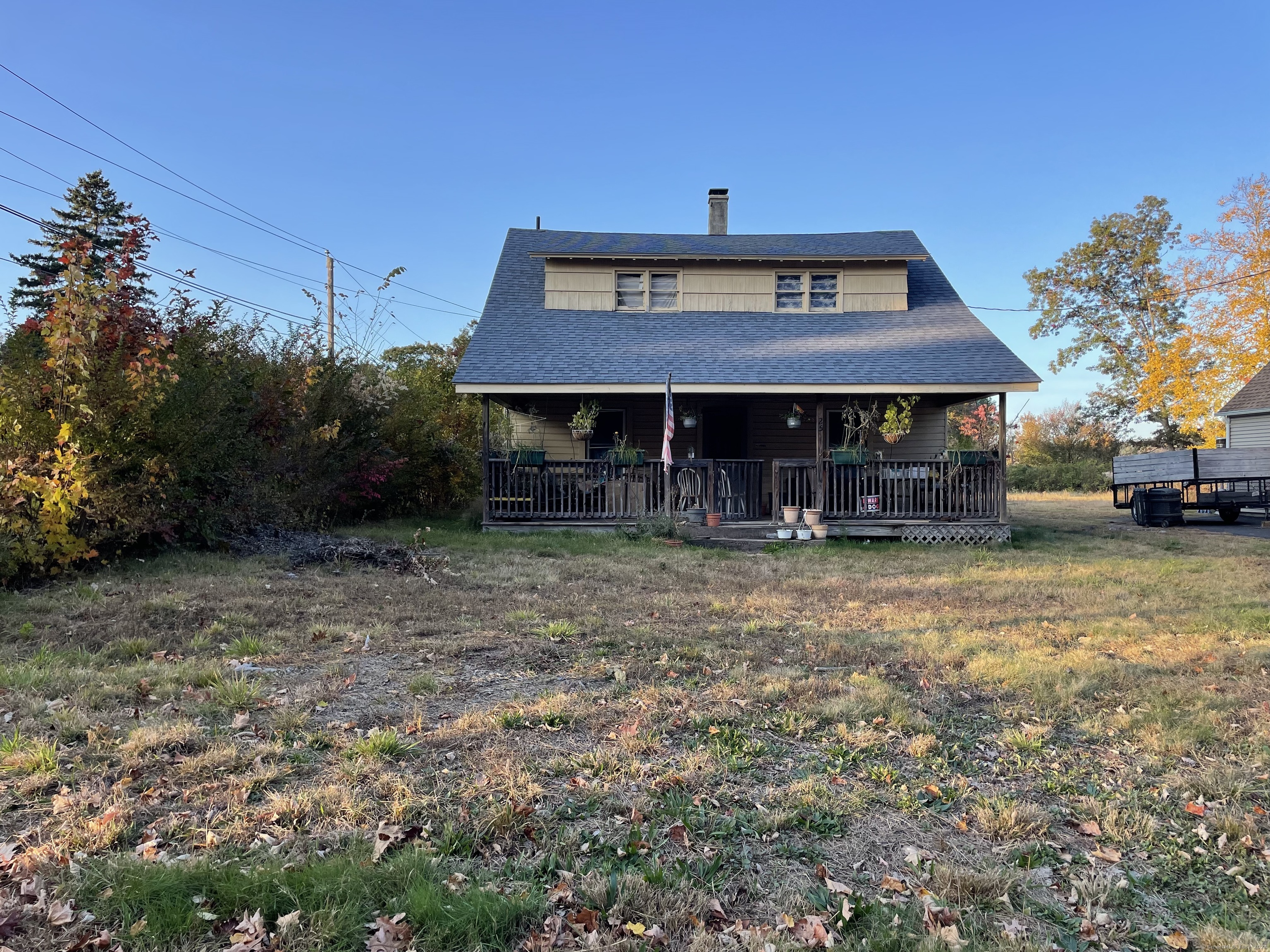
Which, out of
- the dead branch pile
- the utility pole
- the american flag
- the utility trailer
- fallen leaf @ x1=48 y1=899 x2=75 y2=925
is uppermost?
the utility pole

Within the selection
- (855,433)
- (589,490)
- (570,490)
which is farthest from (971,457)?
(570,490)

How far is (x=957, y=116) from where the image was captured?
17766 mm

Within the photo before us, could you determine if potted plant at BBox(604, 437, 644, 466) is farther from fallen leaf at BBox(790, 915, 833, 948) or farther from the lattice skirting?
fallen leaf at BBox(790, 915, 833, 948)

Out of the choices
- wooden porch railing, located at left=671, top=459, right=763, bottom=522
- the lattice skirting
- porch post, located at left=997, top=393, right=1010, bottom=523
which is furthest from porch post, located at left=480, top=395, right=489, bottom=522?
porch post, located at left=997, top=393, right=1010, bottom=523

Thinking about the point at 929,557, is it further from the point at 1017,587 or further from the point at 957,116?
the point at 957,116

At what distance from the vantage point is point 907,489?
41.5ft

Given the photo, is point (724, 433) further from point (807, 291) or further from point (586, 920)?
point (586, 920)

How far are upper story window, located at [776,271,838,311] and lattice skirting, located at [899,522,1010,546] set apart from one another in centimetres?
589

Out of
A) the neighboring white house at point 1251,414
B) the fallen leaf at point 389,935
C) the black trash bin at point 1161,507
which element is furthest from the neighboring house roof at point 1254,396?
the fallen leaf at point 389,935

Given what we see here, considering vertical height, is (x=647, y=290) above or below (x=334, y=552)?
above

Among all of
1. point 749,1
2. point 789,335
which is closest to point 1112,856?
point 789,335

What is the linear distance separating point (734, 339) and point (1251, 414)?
62.9 ft

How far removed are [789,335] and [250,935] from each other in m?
13.9

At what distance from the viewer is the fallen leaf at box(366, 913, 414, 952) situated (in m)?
2.01
